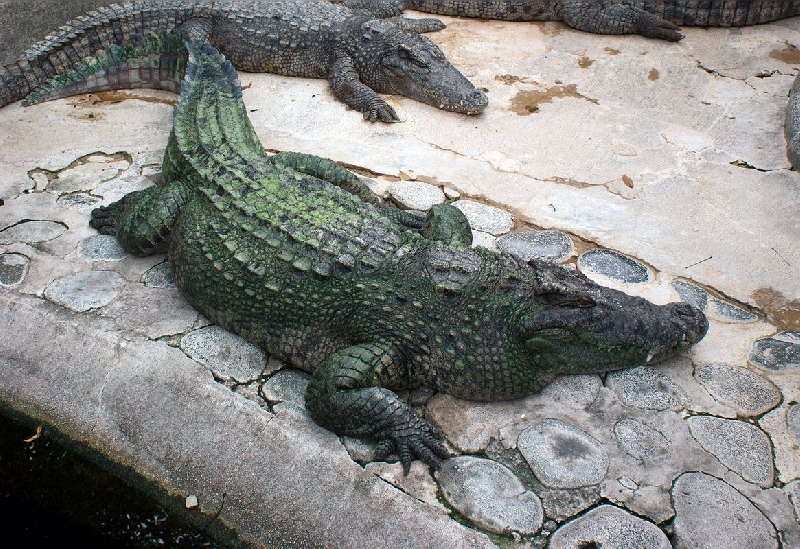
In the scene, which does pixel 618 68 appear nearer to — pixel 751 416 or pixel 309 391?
pixel 751 416

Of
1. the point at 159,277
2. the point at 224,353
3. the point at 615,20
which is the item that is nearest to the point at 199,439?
the point at 224,353

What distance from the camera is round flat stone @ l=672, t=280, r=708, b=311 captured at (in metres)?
3.23

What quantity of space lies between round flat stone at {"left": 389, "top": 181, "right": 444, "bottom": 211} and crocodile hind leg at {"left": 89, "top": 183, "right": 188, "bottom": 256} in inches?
48.2

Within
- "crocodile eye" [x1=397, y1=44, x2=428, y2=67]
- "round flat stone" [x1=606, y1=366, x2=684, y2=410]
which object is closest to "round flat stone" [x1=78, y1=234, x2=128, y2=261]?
"round flat stone" [x1=606, y1=366, x2=684, y2=410]

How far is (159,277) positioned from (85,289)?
1.11ft

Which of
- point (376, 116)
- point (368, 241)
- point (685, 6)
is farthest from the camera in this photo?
point (685, 6)

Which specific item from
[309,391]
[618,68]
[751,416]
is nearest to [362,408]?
[309,391]

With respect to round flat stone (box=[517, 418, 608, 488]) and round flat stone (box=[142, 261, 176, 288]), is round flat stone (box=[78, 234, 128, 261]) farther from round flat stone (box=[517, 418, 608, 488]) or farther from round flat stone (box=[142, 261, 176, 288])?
round flat stone (box=[517, 418, 608, 488])

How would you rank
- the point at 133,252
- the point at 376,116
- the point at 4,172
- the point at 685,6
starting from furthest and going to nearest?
the point at 685,6 → the point at 376,116 → the point at 4,172 → the point at 133,252

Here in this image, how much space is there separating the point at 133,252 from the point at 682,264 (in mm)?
2793

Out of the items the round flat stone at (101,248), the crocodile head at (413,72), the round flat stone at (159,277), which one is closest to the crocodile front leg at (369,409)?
the round flat stone at (159,277)

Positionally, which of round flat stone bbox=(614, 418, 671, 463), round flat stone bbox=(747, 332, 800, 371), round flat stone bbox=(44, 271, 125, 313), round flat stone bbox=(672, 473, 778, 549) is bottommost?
round flat stone bbox=(672, 473, 778, 549)

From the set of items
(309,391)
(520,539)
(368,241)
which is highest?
(368,241)

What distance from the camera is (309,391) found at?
266cm
